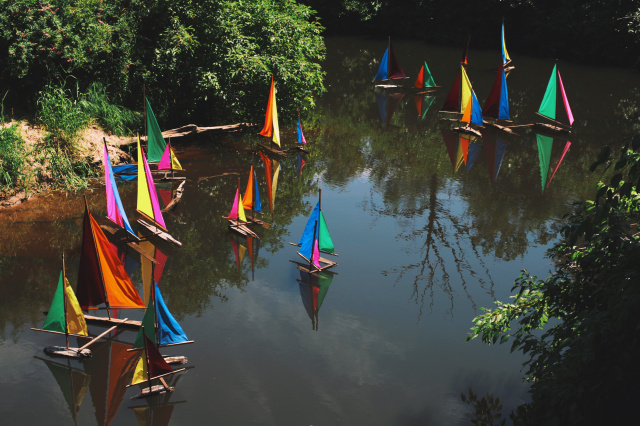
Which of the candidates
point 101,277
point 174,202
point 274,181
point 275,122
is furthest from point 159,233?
point 275,122

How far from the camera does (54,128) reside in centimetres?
1884

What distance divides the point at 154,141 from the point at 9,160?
12.7ft

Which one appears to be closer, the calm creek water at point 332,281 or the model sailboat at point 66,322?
the calm creek water at point 332,281

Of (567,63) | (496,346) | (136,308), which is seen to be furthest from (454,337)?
(567,63)

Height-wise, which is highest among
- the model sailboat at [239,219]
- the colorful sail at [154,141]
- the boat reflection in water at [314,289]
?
the colorful sail at [154,141]

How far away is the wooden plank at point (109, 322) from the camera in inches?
481

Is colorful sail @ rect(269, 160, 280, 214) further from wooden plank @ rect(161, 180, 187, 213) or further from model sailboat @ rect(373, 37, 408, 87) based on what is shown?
model sailboat @ rect(373, 37, 408, 87)

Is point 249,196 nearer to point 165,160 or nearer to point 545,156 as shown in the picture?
point 165,160

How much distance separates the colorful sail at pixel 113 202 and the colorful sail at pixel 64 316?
335 cm

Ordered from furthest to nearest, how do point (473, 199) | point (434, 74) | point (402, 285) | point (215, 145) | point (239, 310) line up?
1. point (434, 74)
2. point (215, 145)
3. point (473, 199)
4. point (402, 285)
5. point (239, 310)

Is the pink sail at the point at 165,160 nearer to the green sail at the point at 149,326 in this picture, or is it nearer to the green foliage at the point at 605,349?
the green sail at the point at 149,326

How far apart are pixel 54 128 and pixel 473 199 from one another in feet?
40.8

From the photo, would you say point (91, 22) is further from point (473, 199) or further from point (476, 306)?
point (476, 306)

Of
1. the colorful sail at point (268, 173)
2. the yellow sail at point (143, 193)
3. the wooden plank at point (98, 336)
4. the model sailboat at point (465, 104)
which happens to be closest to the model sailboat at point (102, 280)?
the wooden plank at point (98, 336)
